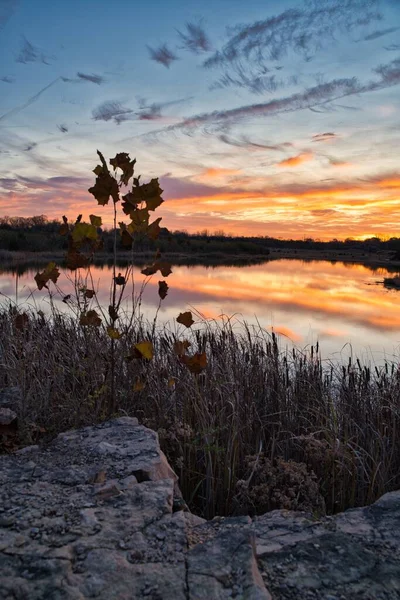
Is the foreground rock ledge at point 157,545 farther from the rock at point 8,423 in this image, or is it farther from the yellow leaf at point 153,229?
the yellow leaf at point 153,229

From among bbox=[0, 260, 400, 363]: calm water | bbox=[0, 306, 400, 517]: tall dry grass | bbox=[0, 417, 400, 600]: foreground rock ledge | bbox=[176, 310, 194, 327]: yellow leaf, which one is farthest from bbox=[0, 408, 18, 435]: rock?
bbox=[0, 260, 400, 363]: calm water

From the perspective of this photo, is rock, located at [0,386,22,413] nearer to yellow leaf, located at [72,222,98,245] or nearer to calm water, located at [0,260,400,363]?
yellow leaf, located at [72,222,98,245]

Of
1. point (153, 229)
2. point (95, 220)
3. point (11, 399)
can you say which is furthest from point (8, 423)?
point (153, 229)

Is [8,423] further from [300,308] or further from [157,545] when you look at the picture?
[300,308]

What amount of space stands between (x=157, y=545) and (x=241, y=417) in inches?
106

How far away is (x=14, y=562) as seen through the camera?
5.53ft

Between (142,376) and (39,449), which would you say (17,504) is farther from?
(142,376)

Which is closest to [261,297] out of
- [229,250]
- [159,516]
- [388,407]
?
[388,407]

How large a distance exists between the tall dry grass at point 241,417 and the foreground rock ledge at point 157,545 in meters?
0.82

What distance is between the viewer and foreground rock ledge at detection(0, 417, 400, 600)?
5.25 feet

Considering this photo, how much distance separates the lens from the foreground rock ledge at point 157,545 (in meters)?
1.60

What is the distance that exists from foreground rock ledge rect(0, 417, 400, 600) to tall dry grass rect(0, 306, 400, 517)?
825 millimetres

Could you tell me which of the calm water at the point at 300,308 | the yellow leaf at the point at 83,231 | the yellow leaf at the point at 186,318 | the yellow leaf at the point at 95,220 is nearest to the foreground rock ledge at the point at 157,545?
the yellow leaf at the point at 186,318

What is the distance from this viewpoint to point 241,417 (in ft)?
14.6
